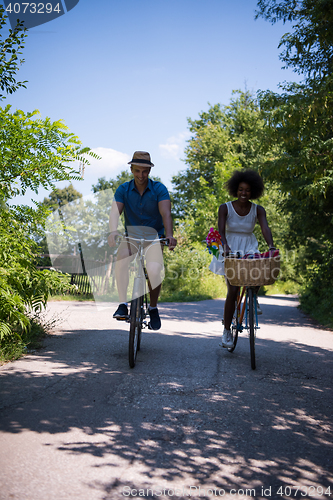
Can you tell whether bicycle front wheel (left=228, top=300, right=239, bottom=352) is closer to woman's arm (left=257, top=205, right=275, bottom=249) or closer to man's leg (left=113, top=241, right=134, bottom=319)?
woman's arm (left=257, top=205, right=275, bottom=249)

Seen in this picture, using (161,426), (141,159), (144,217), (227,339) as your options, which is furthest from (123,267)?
(161,426)

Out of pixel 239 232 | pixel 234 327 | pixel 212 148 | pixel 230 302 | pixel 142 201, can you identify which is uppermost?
pixel 212 148

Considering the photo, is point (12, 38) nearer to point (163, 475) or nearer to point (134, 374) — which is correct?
point (134, 374)

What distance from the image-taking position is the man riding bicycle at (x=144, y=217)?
191 inches

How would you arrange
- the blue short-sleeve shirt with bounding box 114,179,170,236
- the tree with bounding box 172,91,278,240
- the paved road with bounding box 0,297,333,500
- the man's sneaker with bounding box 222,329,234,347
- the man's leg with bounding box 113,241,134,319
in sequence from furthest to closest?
the tree with bounding box 172,91,278,240, the man's sneaker with bounding box 222,329,234,347, the blue short-sleeve shirt with bounding box 114,179,170,236, the man's leg with bounding box 113,241,134,319, the paved road with bounding box 0,297,333,500

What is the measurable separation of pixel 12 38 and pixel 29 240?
2.10 meters

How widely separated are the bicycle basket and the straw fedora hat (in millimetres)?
1427

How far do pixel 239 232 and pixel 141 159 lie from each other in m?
1.53

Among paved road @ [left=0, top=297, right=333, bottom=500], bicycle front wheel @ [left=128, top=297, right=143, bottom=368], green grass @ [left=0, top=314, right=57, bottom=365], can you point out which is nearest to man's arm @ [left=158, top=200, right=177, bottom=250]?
bicycle front wheel @ [left=128, top=297, right=143, bottom=368]

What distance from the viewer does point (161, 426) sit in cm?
297

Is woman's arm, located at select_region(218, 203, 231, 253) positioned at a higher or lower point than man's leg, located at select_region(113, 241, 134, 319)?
higher

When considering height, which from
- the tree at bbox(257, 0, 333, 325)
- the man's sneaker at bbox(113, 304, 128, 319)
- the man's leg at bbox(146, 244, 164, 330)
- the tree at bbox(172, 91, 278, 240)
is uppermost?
the tree at bbox(172, 91, 278, 240)

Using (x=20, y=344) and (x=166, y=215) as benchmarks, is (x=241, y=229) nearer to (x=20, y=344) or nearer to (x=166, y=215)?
(x=166, y=215)

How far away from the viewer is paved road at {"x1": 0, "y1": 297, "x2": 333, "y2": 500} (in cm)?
224
